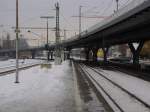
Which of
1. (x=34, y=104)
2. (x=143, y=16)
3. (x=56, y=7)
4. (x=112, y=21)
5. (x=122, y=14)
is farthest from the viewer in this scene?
(x=56, y=7)

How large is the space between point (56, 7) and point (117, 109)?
2004 inches

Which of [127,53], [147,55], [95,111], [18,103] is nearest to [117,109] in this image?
[95,111]

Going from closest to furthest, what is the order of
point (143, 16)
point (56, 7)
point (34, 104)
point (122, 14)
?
1. point (34, 104)
2. point (143, 16)
3. point (122, 14)
4. point (56, 7)

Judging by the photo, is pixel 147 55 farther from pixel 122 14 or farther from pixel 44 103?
pixel 44 103

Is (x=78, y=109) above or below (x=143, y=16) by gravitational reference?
below

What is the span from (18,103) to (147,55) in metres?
113

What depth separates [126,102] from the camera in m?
15.7

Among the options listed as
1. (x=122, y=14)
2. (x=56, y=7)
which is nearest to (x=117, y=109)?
(x=122, y=14)

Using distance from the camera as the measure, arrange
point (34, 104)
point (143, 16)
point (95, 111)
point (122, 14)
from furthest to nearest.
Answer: point (122, 14)
point (143, 16)
point (34, 104)
point (95, 111)

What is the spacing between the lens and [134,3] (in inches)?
1348

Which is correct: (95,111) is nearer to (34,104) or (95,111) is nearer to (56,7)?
(34,104)

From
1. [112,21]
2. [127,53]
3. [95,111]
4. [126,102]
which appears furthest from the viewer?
[127,53]

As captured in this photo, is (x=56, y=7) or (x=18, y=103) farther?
(x=56, y=7)

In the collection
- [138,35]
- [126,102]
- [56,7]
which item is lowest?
[126,102]
